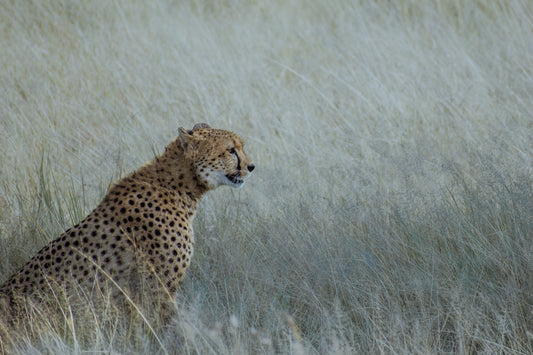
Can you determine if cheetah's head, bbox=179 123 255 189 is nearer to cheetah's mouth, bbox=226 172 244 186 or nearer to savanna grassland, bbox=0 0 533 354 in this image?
cheetah's mouth, bbox=226 172 244 186

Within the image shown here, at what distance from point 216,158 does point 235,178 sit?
0.41 ft

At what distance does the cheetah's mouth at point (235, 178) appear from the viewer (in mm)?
3266

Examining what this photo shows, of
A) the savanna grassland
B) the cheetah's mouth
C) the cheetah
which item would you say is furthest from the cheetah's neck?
the savanna grassland

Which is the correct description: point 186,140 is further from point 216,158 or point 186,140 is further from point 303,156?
point 303,156

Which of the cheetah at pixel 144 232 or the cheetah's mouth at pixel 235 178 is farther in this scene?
the cheetah's mouth at pixel 235 178

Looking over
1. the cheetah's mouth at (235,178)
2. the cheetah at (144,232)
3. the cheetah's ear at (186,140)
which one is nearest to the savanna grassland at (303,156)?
the cheetah at (144,232)

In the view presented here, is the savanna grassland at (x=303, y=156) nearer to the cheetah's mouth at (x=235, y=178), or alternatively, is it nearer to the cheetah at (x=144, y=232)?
the cheetah at (x=144, y=232)

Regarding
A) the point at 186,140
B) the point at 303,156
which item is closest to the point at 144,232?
the point at 186,140

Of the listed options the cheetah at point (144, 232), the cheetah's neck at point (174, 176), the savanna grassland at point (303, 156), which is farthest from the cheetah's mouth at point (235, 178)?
the savanna grassland at point (303, 156)

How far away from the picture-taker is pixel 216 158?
10.7ft

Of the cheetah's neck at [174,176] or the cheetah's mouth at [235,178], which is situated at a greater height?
the cheetah's neck at [174,176]

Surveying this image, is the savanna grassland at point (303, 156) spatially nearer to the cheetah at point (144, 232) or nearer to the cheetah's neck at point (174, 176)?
the cheetah at point (144, 232)

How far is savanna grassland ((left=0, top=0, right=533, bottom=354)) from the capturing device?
298 centimetres

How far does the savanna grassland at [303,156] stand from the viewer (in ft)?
9.77
